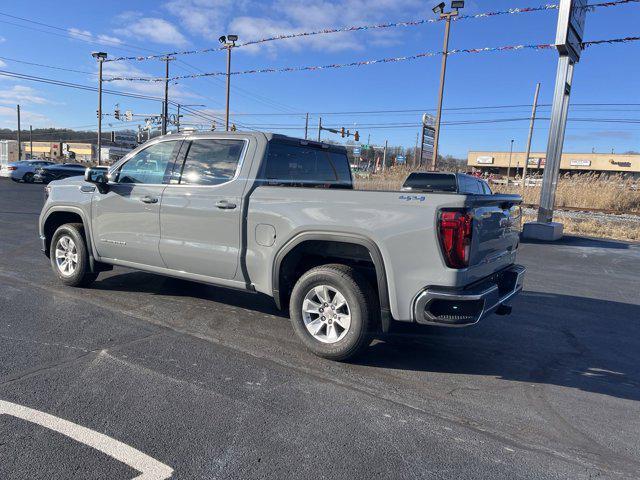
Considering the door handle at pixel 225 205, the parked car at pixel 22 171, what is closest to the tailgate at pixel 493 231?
the door handle at pixel 225 205

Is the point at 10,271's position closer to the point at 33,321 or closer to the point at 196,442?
the point at 33,321

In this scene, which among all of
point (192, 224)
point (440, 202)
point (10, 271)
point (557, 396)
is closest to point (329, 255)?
point (440, 202)

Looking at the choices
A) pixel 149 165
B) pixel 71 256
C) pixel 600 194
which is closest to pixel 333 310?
pixel 149 165

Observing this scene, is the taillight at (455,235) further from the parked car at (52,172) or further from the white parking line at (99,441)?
the parked car at (52,172)

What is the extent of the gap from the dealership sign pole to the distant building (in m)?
73.8

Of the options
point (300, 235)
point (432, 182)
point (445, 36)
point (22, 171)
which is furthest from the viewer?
point (22, 171)

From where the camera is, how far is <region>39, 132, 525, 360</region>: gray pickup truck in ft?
12.1

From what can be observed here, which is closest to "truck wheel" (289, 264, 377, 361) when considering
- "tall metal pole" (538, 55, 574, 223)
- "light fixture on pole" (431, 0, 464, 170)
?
"tall metal pole" (538, 55, 574, 223)

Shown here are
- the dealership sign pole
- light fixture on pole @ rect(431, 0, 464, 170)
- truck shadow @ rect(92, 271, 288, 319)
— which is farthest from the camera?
light fixture on pole @ rect(431, 0, 464, 170)

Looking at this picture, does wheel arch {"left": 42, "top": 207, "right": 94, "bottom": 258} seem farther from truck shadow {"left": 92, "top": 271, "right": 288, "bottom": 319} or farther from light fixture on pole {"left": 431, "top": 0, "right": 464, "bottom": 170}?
light fixture on pole {"left": 431, "top": 0, "right": 464, "bottom": 170}

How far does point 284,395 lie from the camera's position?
3549 millimetres

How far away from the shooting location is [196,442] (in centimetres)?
290

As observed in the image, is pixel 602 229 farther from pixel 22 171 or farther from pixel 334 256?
pixel 22 171

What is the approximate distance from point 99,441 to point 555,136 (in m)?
14.2
